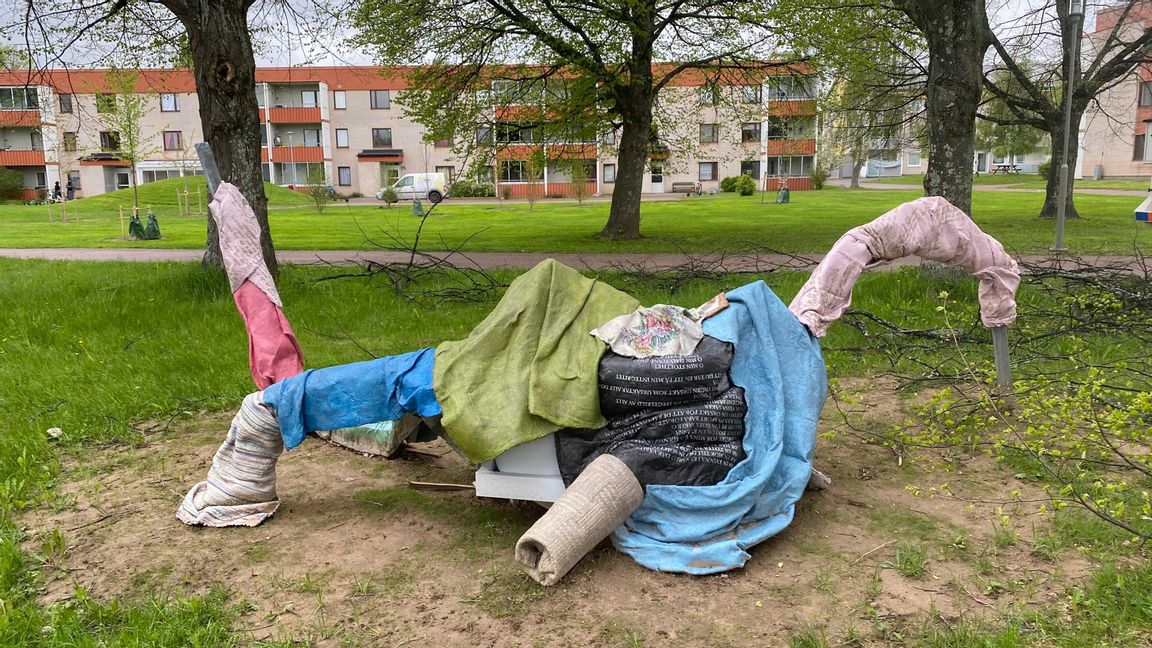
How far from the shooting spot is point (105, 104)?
29.7 metres

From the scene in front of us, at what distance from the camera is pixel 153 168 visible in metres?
57.8

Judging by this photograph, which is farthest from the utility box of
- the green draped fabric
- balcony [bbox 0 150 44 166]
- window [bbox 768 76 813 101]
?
balcony [bbox 0 150 44 166]

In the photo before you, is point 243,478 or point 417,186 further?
point 417,186

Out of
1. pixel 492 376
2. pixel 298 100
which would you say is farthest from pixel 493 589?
pixel 298 100

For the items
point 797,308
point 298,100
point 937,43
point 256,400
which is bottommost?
point 256,400

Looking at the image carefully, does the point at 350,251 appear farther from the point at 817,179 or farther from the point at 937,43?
the point at 817,179

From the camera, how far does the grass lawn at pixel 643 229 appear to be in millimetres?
16078

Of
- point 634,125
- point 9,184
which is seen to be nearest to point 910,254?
point 634,125

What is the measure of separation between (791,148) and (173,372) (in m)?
51.2

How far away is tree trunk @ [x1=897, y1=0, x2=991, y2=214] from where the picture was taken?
8.23 meters

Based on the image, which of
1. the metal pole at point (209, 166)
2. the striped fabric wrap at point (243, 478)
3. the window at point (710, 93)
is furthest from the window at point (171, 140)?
the striped fabric wrap at point (243, 478)

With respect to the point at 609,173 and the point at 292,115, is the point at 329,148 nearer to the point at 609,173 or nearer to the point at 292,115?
the point at 292,115

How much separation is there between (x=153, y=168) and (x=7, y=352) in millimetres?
57797

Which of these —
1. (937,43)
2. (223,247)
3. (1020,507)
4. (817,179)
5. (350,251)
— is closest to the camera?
(1020,507)
